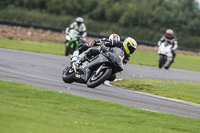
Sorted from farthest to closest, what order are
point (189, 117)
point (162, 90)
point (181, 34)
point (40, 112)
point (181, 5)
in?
1. point (181, 5)
2. point (181, 34)
3. point (162, 90)
4. point (189, 117)
5. point (40, 112)

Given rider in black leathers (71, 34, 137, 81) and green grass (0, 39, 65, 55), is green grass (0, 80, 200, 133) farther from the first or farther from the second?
green grass (0, 39, 65, 55)

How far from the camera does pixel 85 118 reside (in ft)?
27.5

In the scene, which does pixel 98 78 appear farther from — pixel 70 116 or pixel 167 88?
pixel 167 88

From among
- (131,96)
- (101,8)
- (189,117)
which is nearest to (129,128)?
(189,117)

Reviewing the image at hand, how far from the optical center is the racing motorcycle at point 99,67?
36.6 ft

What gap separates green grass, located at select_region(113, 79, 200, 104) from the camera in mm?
13375

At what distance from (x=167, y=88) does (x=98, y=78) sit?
13.2 ft

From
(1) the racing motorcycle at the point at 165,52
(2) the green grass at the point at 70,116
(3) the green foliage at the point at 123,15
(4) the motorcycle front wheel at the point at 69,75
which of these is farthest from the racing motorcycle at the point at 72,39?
(3) the green foliage at the point at 123,15

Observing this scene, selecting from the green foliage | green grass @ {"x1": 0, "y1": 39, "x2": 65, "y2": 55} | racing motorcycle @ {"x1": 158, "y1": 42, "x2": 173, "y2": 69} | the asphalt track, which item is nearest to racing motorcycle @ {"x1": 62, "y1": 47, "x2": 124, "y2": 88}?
the asphalt track

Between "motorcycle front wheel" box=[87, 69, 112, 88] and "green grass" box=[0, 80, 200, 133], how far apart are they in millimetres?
902

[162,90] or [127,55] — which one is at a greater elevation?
[127,55]

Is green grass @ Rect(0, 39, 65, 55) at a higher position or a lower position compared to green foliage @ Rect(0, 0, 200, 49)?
lower

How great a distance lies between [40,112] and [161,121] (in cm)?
250

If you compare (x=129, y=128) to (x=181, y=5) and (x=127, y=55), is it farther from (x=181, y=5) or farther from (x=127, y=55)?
(x=181, y=5)
